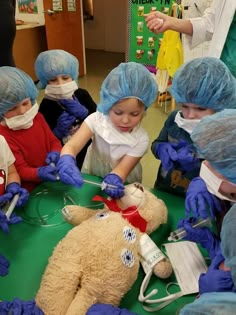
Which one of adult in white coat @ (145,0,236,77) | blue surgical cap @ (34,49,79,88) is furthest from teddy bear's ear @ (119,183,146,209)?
adult in white coat @ (145,0,236,77)

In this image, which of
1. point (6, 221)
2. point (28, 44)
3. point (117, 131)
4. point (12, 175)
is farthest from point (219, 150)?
point (28, 44)

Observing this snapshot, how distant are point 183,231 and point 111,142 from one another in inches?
18.4

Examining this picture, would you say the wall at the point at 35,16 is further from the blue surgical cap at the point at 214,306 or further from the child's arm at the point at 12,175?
the blue surgical cap at the point at 214,306

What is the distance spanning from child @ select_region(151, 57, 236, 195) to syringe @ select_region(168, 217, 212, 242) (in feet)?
0.92

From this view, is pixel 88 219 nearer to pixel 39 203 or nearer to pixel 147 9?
pixel 39 203

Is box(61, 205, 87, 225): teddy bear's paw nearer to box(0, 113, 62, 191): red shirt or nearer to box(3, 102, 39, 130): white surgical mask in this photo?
box(0, 113, 62, 191): red shirt

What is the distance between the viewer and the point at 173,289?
0.79m

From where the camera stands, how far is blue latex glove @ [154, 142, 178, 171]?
1.12m

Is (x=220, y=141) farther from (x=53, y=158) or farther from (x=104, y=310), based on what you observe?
(x=53, y=158)

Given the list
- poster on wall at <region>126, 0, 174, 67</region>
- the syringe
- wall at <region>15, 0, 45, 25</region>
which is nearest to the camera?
the syringe

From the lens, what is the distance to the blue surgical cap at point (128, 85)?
105 centimetres

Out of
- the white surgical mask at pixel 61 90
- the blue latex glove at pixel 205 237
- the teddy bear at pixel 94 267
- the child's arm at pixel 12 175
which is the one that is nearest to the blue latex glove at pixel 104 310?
the teddy bear at pixel 94 267

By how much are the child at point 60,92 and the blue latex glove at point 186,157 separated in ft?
1.65

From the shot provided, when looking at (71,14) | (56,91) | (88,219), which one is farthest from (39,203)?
(71,14)
